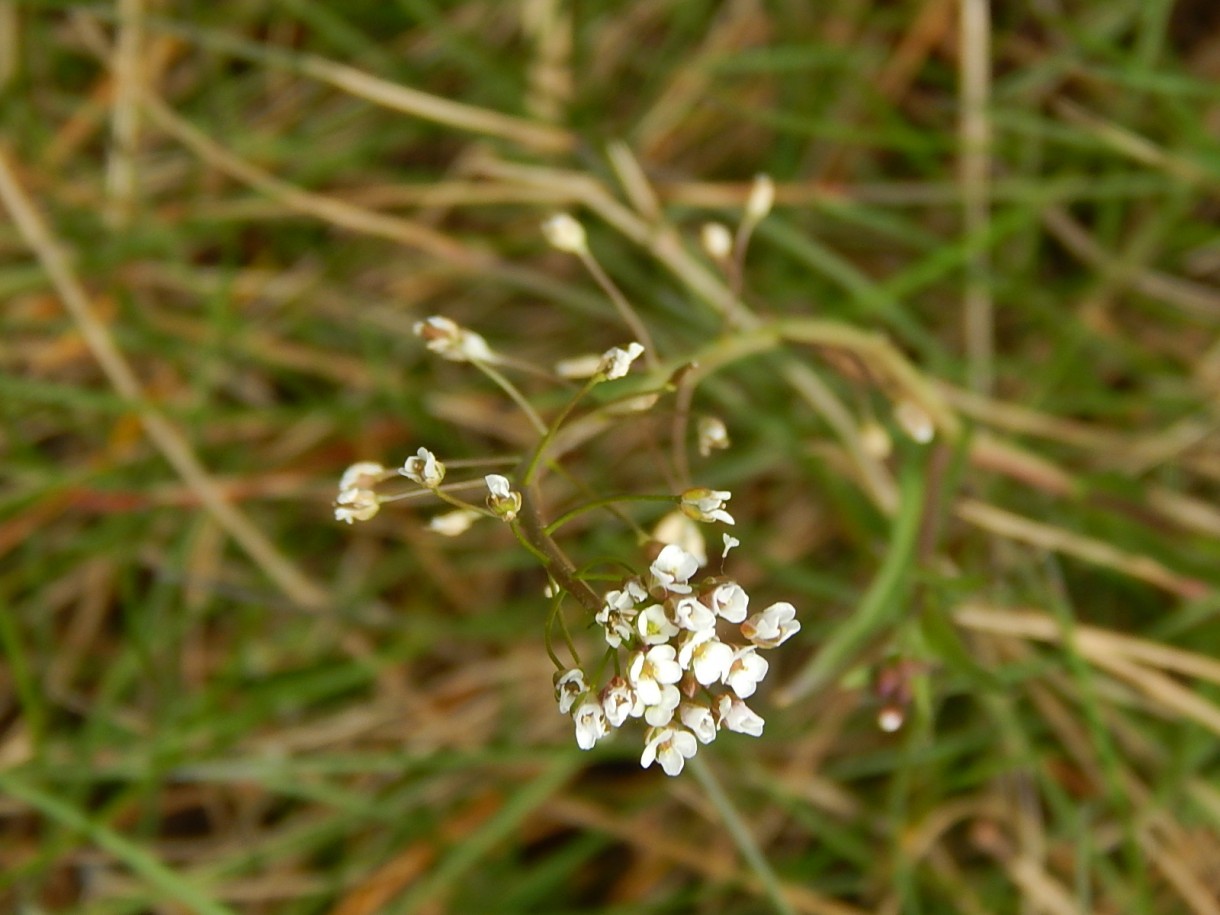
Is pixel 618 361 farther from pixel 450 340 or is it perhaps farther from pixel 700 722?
pixel 700 722

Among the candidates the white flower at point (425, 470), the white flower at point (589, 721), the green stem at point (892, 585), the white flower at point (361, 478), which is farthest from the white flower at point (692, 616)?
the green stem at point (892, 585)

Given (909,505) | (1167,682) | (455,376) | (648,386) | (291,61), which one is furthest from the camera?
(455,376)

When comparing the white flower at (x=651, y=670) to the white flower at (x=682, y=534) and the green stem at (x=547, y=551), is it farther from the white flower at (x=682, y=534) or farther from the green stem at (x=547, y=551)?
the white flower at (x=682, y=534)

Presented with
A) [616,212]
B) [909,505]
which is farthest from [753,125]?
[909,505]

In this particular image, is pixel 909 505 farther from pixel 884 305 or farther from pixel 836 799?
pixel 836 799

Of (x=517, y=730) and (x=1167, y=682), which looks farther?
(x=517, y=730)

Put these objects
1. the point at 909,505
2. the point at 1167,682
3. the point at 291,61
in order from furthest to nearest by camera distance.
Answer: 1. the point at 291,61
2. the point at 1167,682
3. the point at 909,505

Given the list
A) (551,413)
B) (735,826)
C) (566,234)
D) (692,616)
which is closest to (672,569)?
(692,616)
